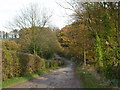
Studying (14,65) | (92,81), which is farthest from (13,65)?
(92,81)

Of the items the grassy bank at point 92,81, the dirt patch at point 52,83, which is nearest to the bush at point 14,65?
the dirt patch at point 52,83

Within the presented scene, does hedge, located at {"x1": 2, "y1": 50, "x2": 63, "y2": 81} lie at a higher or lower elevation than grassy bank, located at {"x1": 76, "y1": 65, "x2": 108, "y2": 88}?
higher

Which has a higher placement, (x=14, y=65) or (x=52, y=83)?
(x=14, y=65)

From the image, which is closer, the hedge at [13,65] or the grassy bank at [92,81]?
the grassy bank at [92,81]

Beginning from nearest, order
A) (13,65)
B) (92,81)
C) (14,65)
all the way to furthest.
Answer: (92,81)
(13,65)
(14,65)

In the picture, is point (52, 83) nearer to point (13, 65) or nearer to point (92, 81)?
point (92, 81)

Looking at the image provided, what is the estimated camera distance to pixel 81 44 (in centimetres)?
2303

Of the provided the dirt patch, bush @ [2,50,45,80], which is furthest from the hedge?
the dirt patch

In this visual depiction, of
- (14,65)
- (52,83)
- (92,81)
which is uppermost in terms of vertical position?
(14,65)

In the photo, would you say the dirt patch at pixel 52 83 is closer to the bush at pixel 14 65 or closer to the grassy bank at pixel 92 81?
the grassy bank at pixel 92 81

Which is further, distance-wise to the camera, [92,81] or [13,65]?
[13,65]

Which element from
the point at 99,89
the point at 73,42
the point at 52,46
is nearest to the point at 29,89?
the point at 99,89

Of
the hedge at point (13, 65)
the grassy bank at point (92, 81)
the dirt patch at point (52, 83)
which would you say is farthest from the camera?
A: the hedge at point (13, 65)

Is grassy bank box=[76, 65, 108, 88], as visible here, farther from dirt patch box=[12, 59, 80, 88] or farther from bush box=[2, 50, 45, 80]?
bush box=[2, 50, 45, 80]
